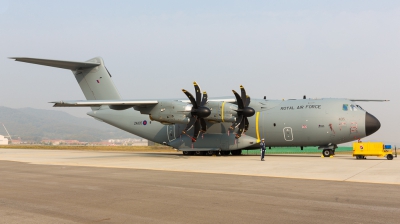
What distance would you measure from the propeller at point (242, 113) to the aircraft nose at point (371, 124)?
718 cm

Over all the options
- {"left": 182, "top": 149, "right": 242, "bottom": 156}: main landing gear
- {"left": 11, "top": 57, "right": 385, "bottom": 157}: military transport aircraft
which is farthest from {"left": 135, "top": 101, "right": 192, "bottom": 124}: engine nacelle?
{"left": 182, "top": 149, "right": 242, "bottom": 156}: main landing gear

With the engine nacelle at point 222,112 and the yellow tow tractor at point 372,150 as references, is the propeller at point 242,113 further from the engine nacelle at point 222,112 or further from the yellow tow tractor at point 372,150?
the yellow tow tractor at point 372,150

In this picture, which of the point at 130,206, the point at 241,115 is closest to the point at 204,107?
the point at 241,115

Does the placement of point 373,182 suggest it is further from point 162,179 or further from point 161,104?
point 161,104

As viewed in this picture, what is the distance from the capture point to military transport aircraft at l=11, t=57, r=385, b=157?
2588cm

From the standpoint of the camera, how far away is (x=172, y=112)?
26.3m

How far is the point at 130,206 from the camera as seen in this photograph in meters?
8.98

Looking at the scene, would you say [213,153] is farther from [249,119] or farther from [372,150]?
[372,150]

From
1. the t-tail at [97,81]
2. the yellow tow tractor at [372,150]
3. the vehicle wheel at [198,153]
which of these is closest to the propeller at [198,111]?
the vehicle wheel at [198,153]

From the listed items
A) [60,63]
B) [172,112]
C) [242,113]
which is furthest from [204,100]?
[60,63]

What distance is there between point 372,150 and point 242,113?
8.24 metres

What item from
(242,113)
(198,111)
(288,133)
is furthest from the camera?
(288,133)

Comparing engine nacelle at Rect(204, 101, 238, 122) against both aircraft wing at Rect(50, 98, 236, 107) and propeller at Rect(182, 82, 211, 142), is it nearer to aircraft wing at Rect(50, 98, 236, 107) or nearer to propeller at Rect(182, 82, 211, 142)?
propeller at Rect(182, 82, 211, 142)

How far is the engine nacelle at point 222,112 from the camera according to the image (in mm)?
26438
